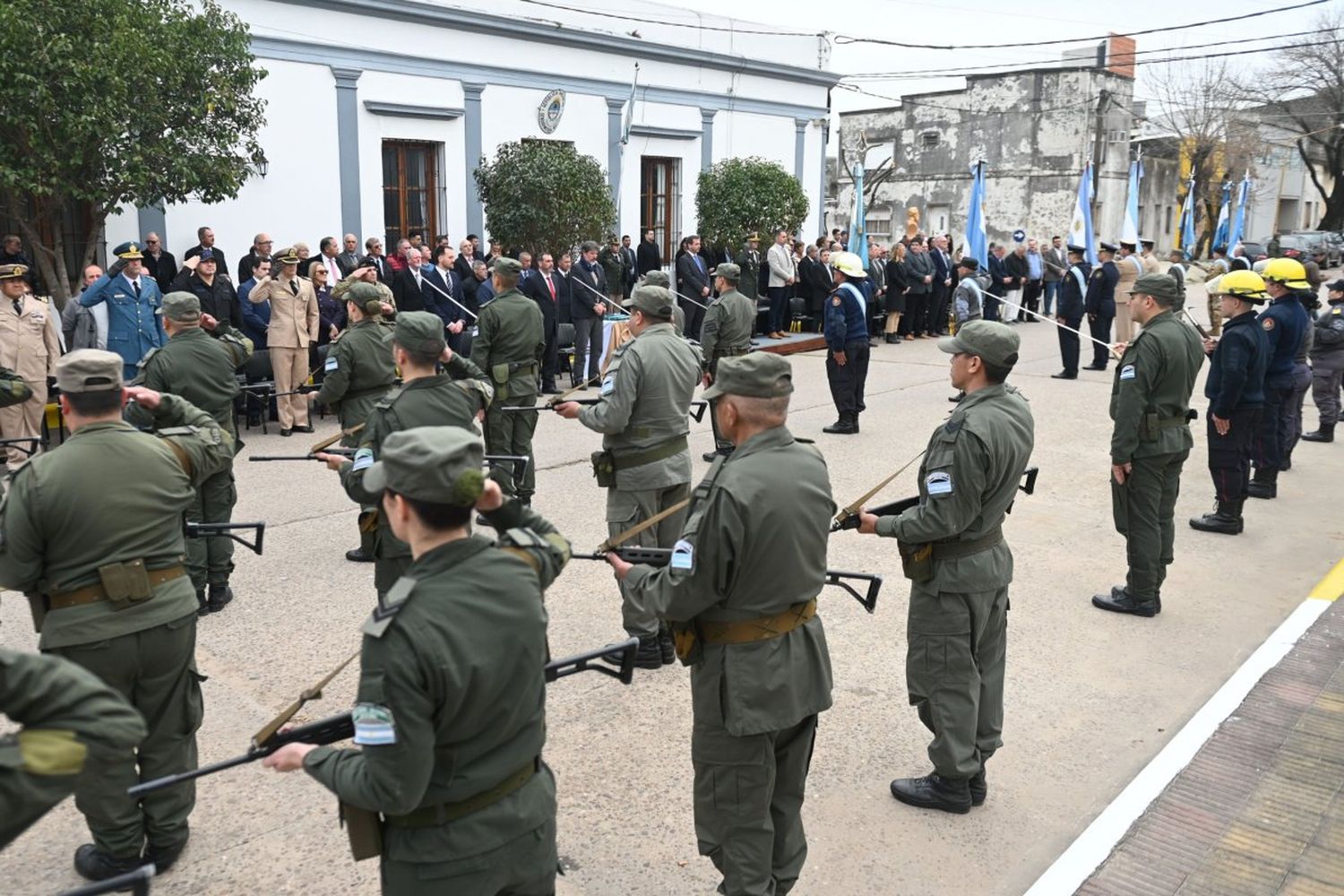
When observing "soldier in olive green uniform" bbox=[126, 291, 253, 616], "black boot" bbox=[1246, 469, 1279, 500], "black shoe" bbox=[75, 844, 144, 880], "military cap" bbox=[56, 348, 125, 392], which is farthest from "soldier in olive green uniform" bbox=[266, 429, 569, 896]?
"black boot" bbox=[1246, 469, 1279, 500]

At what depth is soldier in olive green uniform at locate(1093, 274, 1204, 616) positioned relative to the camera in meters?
7.06

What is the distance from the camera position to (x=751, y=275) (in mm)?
19875

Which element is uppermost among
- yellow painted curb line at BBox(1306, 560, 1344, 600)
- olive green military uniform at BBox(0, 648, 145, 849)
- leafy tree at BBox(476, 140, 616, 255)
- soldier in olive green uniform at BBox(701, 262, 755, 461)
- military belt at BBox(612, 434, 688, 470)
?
leafy tree at BBox(476, 140, 616, 255)

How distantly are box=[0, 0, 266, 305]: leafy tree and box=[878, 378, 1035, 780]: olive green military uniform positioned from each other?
387 inches

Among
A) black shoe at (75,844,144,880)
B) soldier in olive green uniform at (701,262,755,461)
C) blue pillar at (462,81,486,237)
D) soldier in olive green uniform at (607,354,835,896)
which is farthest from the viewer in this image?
blue pillar at (462,81,486,237)

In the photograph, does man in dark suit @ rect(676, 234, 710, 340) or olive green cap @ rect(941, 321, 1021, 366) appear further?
man in dark suit @ rect(676, 234, 710, 340)

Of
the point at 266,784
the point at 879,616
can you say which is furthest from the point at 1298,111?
the point at 266,784

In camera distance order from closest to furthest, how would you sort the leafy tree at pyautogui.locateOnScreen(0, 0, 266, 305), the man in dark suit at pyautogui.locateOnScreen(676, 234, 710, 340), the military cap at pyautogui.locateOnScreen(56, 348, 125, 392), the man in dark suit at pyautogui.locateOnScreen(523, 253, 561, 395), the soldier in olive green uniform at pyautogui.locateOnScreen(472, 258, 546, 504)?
the military cap at pyautogui.locateOnScreen(56, 348, 125, 392)
the soldier in olive green uniform at pyautogui.locateOnScreen(472, 258, 546, 504)
the leafy tree at pyautogui.locateOnScreen(0, 0, 266, 305)
the man in dark suit at pyautogui.locateOnScreen(523, 253, 561, 395)
the man in dark suit at pyautogui.locateOnScreen(676, 234, 710, 340)

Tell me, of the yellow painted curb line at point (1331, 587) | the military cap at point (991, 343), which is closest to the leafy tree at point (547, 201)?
the yellow painted curb line at point (1331, 587)

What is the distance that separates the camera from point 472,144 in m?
18.6

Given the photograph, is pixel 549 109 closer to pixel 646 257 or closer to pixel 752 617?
pixel 646 257

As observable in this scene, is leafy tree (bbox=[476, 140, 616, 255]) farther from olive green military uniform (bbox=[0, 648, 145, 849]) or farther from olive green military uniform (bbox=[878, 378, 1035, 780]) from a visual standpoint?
olive green military uniform (bbox=[0, 648, 145, 849])

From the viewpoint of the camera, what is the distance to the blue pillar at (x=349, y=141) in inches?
656

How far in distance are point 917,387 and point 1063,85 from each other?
93.5 feet
